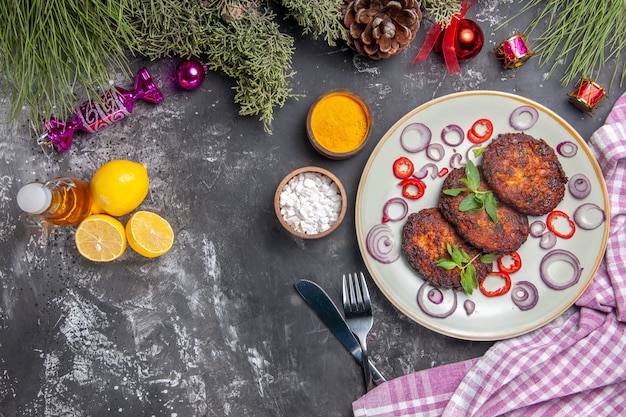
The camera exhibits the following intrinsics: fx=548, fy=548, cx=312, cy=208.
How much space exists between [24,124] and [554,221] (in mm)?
1971

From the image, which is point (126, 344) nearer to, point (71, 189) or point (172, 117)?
point (71, 189)

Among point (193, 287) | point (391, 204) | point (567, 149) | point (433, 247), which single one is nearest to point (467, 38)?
point (567, 149)

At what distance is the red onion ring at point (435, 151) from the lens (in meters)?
1.98

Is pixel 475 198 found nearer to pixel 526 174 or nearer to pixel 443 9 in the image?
pixel 526 174

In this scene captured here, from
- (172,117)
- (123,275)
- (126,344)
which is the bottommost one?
(126,344)

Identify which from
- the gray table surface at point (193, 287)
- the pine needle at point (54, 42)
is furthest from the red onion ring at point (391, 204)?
the pine needle at point (54, 42)

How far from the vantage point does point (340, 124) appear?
1.91 metres

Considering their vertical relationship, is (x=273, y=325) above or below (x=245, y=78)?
below

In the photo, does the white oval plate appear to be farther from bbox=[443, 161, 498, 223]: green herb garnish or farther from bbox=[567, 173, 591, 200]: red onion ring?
bbox=[443, 161, 498, 223]: green herb garnish

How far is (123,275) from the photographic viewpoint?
2016mm

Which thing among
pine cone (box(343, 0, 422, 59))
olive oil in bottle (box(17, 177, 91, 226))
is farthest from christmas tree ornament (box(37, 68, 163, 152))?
pine cone (box(343, 0, 422, 59))

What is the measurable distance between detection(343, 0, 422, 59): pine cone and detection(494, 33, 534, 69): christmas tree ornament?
361mm

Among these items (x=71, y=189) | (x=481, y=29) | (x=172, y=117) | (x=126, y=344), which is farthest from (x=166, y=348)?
(x=481, y=29)

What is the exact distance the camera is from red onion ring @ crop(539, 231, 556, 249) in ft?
6.51
